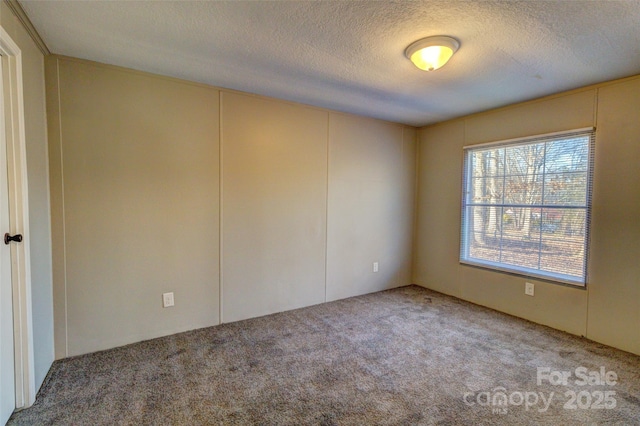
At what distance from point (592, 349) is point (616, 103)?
211 centimetres

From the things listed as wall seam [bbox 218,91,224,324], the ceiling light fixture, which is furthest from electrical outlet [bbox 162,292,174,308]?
the ceiling light fixture

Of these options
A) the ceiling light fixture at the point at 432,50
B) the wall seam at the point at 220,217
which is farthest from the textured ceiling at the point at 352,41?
the wall seam at the point at 220,217

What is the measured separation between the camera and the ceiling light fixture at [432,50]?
1.92 meters

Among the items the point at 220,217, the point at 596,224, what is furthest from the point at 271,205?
the point at 596,224

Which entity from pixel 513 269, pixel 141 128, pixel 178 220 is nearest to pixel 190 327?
pixel 178 220

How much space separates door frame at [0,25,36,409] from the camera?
1.69m

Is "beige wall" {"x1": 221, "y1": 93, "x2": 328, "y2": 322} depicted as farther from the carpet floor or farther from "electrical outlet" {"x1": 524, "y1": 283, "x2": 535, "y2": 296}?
"electrical outlet" {"x1": 524, "y1": 283, "x2": 535, "y2": 296}

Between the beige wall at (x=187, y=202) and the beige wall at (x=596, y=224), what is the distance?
1423mm

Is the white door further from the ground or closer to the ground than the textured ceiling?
closer to the ground

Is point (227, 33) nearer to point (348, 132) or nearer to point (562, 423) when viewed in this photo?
point (348, 132)

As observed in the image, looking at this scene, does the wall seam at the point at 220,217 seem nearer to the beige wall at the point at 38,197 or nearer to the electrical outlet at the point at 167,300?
the electrical outlet at the point at 167,300

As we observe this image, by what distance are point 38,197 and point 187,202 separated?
0.99 m

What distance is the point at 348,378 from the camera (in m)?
2.10

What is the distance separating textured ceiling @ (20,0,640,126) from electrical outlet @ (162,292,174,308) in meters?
1.93
